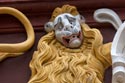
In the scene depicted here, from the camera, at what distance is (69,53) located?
3.16 metres

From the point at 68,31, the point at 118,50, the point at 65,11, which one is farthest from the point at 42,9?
the point at 118,50

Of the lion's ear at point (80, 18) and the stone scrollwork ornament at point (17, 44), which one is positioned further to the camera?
the lion's ear at point (80, 18)

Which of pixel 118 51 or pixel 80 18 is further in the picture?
pixel 80 18

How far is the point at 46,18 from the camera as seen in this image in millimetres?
3354

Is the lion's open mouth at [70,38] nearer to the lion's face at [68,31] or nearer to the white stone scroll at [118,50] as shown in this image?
the lion's face at [68,31]

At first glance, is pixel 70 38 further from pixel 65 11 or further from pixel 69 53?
pixel 65 11

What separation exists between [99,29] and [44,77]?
0.40 m

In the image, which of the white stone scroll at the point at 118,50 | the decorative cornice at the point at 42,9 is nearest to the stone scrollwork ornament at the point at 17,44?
the decorative cornice at the point at 42,9

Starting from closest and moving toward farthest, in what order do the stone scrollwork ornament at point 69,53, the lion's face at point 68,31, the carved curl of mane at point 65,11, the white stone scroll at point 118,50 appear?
1. the white stone scroll at point 118,50
2. the stone scrollwork ornament at point 69,53
3. the lion's face at point 68,31
4. the carved curl of mane at point 65,11

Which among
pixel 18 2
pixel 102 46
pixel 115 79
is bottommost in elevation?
pixel 115 79

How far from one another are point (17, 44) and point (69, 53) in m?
0.22

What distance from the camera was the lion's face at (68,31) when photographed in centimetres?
317

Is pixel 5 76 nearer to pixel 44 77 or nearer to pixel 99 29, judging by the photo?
pixel 44 77

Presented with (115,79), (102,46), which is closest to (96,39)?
(102,46)
